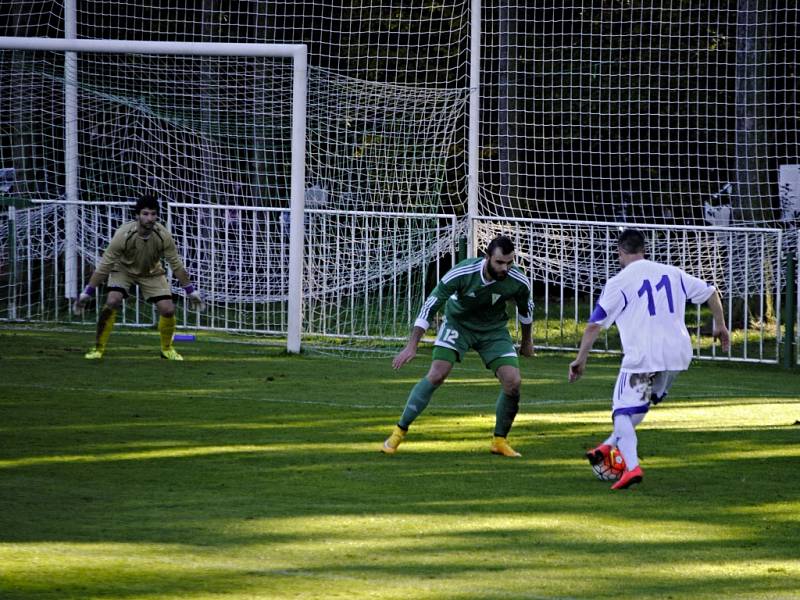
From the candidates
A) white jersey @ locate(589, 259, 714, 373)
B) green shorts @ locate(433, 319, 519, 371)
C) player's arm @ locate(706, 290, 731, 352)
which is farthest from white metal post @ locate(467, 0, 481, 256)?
white jersey @ locate(589, 259, 714, 373)

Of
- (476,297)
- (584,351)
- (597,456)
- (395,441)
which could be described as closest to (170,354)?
(395,441)

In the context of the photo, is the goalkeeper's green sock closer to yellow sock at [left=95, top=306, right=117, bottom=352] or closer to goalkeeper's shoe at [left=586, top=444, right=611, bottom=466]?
yellow sock at [left=95, top=306, right=117, bottom=352]

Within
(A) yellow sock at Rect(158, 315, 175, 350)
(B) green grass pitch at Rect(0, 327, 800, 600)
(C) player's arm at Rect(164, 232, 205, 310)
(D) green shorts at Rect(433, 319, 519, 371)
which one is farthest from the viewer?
(A) yellow sock at Rect(158, 315, 175, 350)

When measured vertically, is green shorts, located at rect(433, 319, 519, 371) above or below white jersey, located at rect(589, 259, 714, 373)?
below

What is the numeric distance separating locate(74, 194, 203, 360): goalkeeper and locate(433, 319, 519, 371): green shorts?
604cm

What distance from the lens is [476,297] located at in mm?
10703

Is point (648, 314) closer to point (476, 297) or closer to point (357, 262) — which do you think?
point (476, 297)

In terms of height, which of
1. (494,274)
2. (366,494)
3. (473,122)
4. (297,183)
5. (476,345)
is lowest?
(366,494)

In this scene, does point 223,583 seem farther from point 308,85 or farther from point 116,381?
point 308,85

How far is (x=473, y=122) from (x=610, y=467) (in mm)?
10092

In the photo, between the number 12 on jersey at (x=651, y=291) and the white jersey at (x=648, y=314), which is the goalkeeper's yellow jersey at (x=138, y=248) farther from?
the number 12 on jersey at (x=651, y=291)

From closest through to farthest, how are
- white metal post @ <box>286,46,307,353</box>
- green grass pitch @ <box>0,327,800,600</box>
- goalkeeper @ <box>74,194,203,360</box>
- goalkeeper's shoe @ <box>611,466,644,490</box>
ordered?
green grass pitch @ <box>0,327,800,600</box> < goalkeeper's shoe @ <box>611,466,644,490</box> < goalkeeper @ <box>74,194,203,360</box> < white metal post @ <box>286,46,307,353</box>

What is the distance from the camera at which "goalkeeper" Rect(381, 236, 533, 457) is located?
34.5ft

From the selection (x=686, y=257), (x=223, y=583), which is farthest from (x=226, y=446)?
(x=686, y=257)
